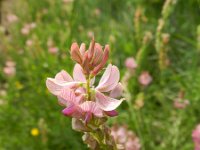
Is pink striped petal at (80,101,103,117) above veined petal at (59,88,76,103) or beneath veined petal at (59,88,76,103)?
beneath

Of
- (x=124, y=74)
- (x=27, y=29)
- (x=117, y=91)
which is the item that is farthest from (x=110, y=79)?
(x=27, y=29)

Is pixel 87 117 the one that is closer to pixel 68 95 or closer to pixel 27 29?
pixel 68 95

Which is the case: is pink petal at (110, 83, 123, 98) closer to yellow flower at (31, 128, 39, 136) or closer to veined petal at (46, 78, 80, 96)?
veined petal at (46, 78, 80, 96)

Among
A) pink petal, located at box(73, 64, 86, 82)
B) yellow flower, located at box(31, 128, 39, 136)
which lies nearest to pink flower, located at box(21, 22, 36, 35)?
yellow flower, located at box(31, 128, 39, 136)

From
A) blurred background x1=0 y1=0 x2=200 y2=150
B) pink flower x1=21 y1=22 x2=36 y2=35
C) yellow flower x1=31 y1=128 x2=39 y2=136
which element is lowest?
yellow flower x1=31 y1=128 x2=39 y2=136

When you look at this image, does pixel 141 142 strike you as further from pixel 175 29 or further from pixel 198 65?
pixel 175 29

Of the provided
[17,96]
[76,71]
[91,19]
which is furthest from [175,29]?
[76,71]
